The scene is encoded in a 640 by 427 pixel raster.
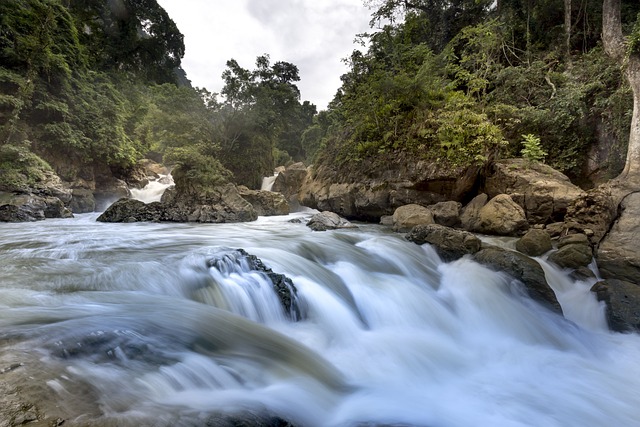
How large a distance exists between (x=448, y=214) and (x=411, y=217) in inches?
45.4

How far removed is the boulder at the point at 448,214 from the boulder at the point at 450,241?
101 inches

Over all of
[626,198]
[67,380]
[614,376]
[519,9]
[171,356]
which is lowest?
[614,376]

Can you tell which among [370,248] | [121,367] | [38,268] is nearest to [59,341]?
[121,367]

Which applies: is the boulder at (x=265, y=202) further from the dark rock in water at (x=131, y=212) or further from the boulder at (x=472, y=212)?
the boulder at (x=472, y=212)

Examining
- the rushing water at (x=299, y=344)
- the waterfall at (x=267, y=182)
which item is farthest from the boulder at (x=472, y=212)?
the waterfall at (x=267, y=182)

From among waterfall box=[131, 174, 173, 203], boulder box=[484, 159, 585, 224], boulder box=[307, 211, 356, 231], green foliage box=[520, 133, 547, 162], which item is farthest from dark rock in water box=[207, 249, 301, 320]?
waterfall box=[131, 174, 173, 203]

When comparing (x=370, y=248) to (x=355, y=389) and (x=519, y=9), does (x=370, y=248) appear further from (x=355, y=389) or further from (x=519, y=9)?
(x=519, y=9)

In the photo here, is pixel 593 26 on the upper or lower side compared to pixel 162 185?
upper

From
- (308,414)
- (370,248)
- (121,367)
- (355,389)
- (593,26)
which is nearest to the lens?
(121,367)

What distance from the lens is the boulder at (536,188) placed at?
24.6 ft

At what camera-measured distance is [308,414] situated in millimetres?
2057

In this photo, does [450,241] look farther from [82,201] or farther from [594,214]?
[82,201]

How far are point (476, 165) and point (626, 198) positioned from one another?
151 inches

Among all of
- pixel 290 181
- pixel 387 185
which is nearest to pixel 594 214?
pixel 387 185
